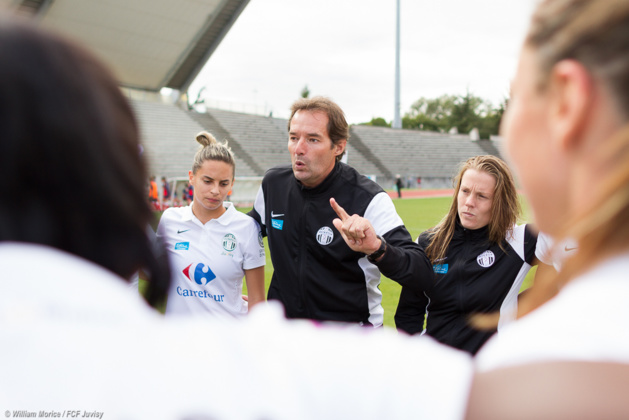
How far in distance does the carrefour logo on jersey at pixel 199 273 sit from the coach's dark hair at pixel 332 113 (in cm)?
129

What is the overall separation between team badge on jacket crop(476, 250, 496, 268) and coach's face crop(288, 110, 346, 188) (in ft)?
3.94

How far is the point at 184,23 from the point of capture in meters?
39.3

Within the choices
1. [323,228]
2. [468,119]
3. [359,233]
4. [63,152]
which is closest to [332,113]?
[323,228]

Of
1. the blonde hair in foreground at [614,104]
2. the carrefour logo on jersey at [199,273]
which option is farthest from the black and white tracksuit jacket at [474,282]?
the blonde hair in foreground at [614,104]

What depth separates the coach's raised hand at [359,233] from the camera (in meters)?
2.58

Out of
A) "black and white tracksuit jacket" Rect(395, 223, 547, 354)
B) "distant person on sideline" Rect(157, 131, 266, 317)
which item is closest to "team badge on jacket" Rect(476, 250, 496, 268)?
"black and white tracksuit jacket" Rect(395, 223, 547, 354)

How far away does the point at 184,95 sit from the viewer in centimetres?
4569

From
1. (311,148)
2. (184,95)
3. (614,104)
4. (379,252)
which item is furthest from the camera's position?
(184,95)

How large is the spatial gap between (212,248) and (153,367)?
3068 mm

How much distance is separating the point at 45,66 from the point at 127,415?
0.50m

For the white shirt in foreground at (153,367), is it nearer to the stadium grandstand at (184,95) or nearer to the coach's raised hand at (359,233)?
the coach's raised hand at (359,233)

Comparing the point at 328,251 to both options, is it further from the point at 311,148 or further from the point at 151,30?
the point at 151,30

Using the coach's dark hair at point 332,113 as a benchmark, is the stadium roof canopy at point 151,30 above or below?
above

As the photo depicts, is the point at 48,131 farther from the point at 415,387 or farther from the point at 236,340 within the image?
the point at 415,387
